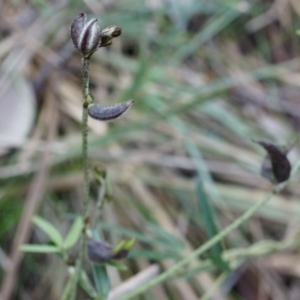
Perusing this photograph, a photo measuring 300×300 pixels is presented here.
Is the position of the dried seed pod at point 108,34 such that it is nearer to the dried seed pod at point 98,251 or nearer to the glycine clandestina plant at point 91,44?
the glycine clandestina plant at point 91,44

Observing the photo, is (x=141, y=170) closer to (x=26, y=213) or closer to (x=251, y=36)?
(x=26, y=213)

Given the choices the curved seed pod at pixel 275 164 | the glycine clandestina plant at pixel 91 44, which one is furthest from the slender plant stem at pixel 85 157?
the curved seed pod at pixel 275 164

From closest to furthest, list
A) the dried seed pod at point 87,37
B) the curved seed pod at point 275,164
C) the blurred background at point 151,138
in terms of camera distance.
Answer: the dried seed pod at point 87,37, the curved seed pod at point 275,164, the blurred background at point 151,138

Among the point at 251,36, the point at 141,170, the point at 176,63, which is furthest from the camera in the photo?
the point at 251,36

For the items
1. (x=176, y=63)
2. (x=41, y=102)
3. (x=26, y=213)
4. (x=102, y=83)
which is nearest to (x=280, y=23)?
(x=176, y=63)

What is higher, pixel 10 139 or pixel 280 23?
pixel 10 139

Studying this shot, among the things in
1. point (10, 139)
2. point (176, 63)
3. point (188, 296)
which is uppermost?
point (10, 139)

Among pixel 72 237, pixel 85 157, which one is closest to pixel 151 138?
pixel 72 237
